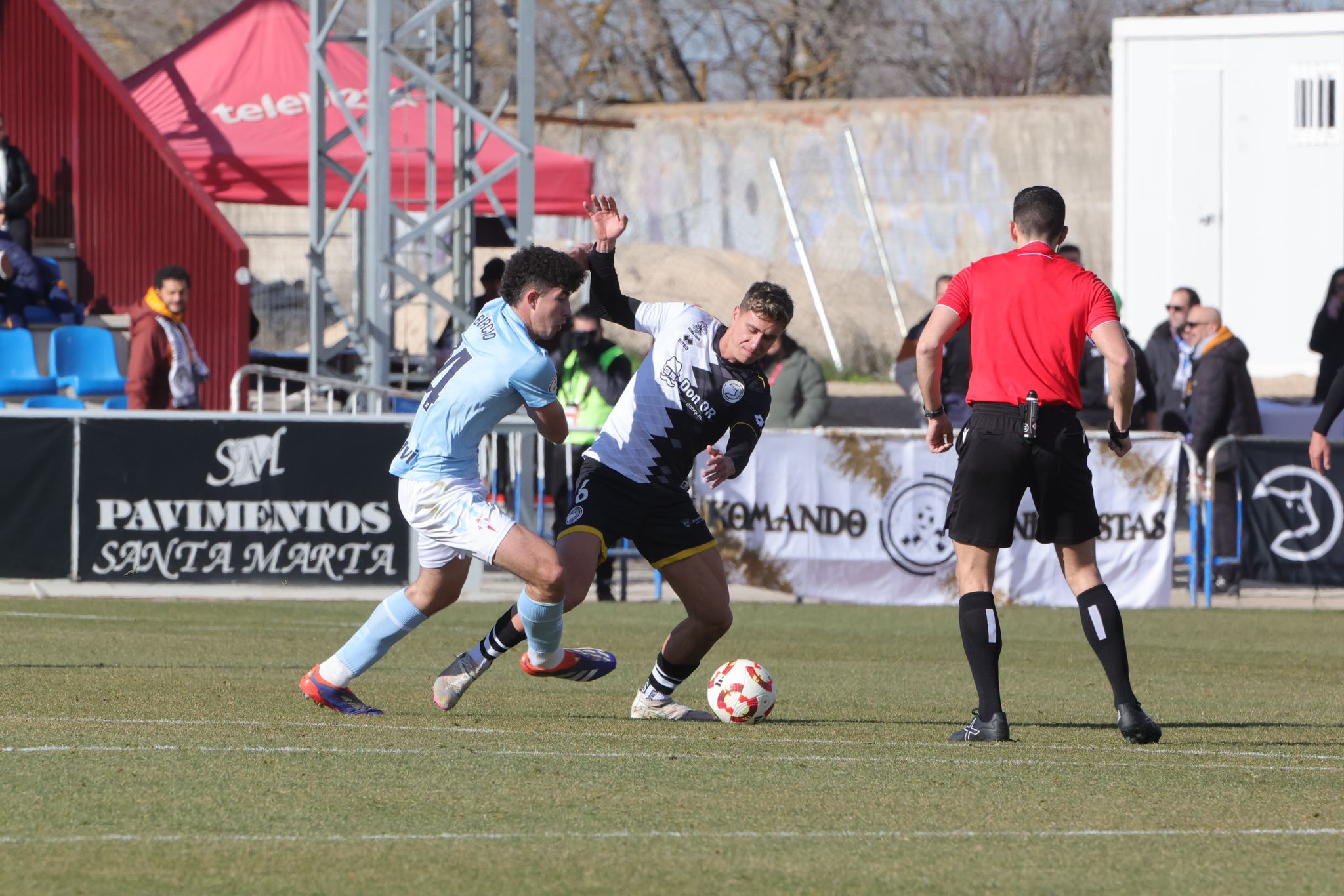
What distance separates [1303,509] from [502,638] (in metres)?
8.54

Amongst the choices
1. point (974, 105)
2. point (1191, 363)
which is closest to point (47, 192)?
point (1191, 363)

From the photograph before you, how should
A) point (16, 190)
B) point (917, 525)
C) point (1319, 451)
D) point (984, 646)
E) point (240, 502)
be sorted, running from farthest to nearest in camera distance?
point (16, 190) < point (917, 525) < point (240, 502) < point (1319, 451) < point (984, 646)

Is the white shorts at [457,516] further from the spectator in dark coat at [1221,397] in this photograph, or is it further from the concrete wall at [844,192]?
the concrete wall at [844,192]

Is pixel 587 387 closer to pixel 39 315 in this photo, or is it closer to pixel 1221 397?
pixel 1221 397

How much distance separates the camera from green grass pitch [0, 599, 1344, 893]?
191 inches

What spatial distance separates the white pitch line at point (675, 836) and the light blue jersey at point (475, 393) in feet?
7.20

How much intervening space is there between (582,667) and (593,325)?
22.4ft

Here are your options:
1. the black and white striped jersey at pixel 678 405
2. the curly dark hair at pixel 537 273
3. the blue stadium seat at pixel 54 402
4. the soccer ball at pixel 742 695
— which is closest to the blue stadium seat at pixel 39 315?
the blue stadium seat at pixel 54 402

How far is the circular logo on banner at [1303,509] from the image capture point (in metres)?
14.2

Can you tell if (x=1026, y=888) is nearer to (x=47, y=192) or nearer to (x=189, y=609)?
(x=189, y=609)

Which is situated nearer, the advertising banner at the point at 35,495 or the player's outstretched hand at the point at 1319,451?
the player's outstretched hand at the point at 1319,451

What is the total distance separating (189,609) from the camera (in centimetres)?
1280

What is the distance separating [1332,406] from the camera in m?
8.94

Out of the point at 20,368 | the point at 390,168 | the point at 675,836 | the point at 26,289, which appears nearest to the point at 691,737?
the point at 675,836
